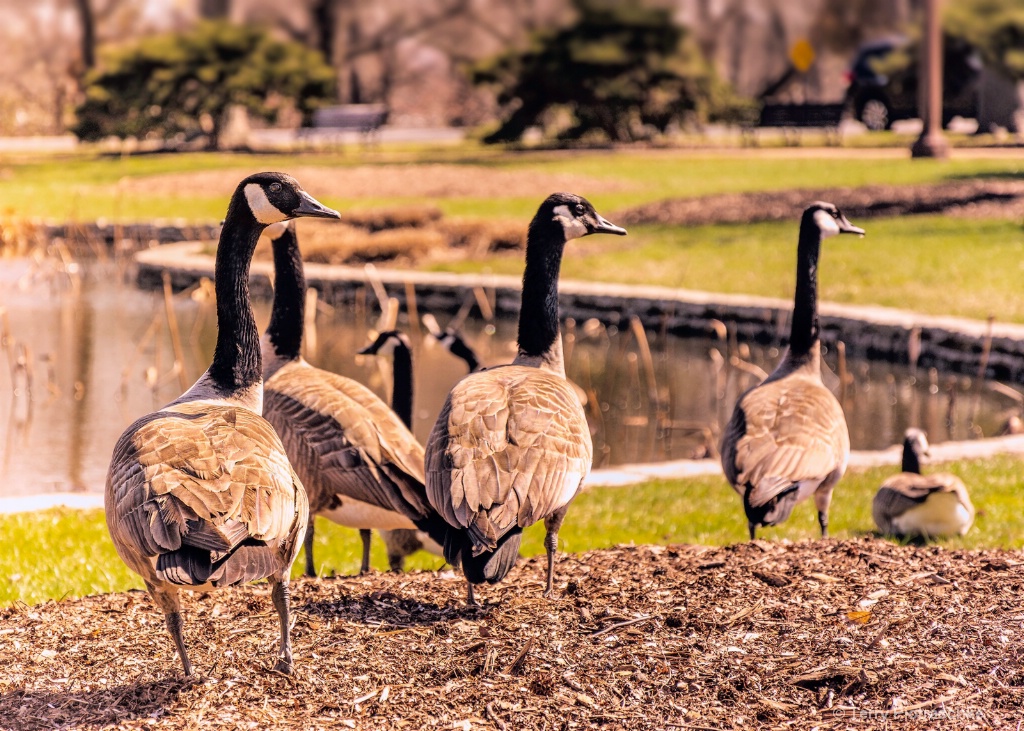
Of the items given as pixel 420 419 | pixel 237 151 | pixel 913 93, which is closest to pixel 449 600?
pixel 420 419

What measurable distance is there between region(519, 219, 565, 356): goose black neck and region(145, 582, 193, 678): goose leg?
8.11ft

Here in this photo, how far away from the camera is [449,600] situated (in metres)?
5.57

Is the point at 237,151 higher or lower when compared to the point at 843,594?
higher

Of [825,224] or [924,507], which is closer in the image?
[924,507]

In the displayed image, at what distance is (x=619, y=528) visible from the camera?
308 inches

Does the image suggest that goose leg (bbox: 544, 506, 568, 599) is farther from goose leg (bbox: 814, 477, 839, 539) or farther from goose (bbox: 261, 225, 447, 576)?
goose leg (bbox: 814, 477, 839, 539)

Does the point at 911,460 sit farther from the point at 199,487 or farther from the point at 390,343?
the point at 199,487

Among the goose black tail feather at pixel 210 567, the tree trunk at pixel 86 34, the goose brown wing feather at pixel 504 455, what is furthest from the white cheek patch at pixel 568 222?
the tree trunk at pixel 86 34

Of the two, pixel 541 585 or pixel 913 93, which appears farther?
pixel 913 93

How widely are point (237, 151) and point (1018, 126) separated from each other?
21.9m

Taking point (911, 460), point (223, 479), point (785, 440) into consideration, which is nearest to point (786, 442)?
point (785, 440)

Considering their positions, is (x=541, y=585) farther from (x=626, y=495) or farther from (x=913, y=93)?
(x=913, y=93)

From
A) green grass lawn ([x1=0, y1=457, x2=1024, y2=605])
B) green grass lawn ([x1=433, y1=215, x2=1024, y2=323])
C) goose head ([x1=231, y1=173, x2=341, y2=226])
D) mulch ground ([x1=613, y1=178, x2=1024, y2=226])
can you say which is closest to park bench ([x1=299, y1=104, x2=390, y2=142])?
mulch ground ([x1=613, y1=178, x2=1024, y2=226])

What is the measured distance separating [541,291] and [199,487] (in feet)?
8.62
